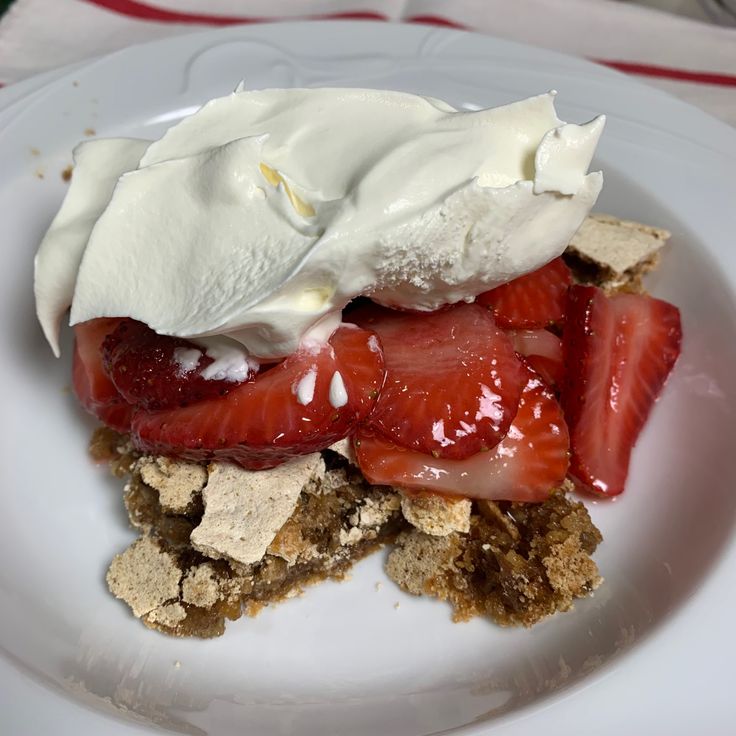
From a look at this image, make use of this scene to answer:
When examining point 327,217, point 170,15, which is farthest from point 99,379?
point 170,15

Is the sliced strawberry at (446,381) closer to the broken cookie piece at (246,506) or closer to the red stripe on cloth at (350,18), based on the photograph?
the broken cookie piece at (246,506)

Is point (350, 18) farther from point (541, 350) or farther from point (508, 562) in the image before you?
point (508, 562)

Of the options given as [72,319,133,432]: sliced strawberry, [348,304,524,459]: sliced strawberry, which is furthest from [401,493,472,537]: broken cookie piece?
[72,319,133,432]: sliced strawberry

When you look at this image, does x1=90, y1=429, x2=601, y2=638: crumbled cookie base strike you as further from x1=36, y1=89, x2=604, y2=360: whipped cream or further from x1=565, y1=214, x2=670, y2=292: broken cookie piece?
x1=565, y1=214, x2=670, y2=292: broken cookie piece

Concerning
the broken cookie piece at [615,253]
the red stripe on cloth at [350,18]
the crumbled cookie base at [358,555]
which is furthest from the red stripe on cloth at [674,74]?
the crumbled cookie base at [358,555]

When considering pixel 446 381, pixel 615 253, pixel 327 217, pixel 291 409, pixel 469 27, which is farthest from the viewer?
pixel 469 27
